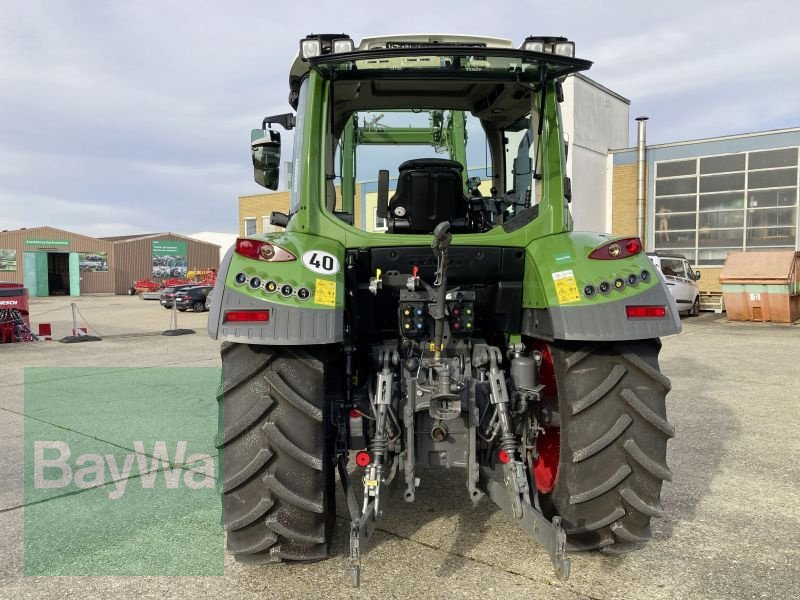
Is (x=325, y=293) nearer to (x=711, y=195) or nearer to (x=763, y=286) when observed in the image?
(x=763, y=286)

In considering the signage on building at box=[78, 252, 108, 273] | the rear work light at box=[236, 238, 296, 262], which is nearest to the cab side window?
the rear work light at box=[236, 238, 296, 262]

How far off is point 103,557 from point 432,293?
2.16 meters

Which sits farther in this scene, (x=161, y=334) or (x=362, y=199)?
(x=161, y=334)

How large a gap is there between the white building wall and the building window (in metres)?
1.96

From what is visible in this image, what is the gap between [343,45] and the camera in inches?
126

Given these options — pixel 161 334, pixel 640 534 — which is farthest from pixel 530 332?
pixel 161 334

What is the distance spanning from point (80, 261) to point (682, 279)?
44.5 m

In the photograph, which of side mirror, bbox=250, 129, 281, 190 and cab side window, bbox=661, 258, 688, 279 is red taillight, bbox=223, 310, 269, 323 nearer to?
side mirror, bbox=250, 129, 281, 190

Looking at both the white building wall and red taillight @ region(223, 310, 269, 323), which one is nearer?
red taillight @ region(223, 310, 269, 323)

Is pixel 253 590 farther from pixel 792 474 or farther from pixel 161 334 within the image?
pixel 161 334

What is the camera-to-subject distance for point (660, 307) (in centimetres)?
299

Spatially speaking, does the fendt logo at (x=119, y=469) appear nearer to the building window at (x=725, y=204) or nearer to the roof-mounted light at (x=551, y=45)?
the roof-mounted light at (x=551, y=45)

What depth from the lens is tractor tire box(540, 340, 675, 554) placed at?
9.82 feet

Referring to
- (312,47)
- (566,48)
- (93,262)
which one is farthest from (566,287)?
(93,262)
